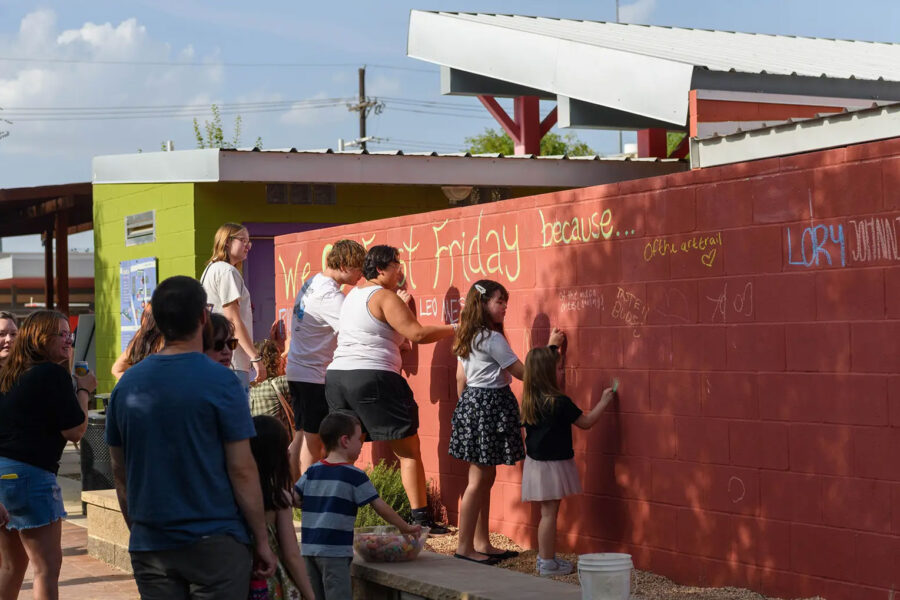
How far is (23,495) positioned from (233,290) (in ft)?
7.28

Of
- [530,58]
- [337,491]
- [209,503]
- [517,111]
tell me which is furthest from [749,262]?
[517,111]

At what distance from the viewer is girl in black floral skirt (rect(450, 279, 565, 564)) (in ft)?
24.9

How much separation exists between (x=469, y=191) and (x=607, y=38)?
13.3 ft

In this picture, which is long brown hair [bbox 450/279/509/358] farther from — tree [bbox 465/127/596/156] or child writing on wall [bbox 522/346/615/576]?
tree [bbox 465/127/596/156]

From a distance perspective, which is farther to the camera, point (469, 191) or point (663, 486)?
point (469, 191)

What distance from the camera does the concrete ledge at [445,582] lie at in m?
5.97

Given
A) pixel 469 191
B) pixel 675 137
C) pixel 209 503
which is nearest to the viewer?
pixel 209 503

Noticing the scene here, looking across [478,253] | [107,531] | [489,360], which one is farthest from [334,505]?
[107,531]

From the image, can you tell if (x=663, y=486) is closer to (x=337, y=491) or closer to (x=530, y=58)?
(x=337, y=491)

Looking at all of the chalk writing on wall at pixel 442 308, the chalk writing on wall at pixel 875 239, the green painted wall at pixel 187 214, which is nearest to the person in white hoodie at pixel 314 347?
the chalk writing on wall at pixel 442 308

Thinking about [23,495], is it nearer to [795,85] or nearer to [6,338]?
[6,338]

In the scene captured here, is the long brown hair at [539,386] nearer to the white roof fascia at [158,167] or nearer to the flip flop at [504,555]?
the flip flop at [504,555]

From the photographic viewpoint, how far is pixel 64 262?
62.7 feet

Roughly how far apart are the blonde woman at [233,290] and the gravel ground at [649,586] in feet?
5.72
